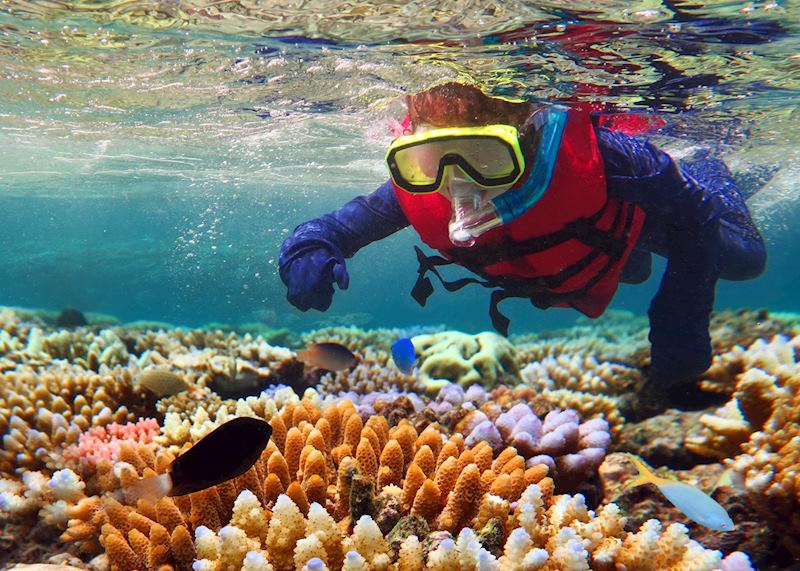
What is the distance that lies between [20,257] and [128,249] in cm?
771

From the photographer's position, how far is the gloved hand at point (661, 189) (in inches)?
177

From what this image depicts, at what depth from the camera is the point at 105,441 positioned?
3584 mm

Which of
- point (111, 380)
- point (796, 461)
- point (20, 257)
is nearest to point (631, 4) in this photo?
point (796, 461)

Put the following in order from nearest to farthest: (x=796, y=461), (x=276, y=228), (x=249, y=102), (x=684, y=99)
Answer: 1. (x=796, y=461)
2. (x=684, y=99)
3. (x=249, y=102)
4. (x=276, y=228)

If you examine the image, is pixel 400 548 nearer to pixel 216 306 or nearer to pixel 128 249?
pixel 128 249

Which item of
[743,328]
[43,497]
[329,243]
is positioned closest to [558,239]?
[329,243]

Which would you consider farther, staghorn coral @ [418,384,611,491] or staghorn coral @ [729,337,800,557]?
staghorn coral @ [418,384,611,491]

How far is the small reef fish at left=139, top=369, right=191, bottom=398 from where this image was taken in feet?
14.5

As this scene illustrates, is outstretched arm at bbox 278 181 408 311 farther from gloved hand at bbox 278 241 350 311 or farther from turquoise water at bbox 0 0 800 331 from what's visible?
turquoise water at bbox 0 0 800 331

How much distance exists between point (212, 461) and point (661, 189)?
4333mm

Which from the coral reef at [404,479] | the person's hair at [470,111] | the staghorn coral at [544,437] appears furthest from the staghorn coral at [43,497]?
the person's hair at [470,111]

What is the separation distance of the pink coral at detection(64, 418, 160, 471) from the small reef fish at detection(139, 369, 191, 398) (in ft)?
1.81

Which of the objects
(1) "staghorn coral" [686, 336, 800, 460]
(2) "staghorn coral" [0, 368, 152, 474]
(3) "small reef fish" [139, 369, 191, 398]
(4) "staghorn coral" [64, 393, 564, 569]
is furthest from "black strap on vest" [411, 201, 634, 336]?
(2) "staghorn coral" [0, 368, 152, 474]

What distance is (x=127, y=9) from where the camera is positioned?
21.1 feet
